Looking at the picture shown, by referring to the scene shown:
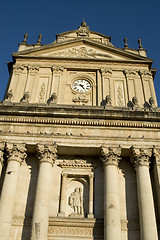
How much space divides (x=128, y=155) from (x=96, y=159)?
1846 millimetres

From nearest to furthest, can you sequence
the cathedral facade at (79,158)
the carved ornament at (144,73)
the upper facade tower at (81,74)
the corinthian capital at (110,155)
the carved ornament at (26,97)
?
1. the cathedral facade at (79,158)
2. the corinthian capital at (110,155)
3. the carved ornament at (26,97)
4. the upper facade tower at (81,74)
5. the carved ornament at (144,73)

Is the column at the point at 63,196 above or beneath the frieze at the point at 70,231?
above

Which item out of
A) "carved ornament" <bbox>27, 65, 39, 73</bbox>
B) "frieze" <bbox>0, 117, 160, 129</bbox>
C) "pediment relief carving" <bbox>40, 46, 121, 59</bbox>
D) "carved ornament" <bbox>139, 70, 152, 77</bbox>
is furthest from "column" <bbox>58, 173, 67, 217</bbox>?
"pediment relief carving" <bbox>40, 46, 121, 59</bbox>

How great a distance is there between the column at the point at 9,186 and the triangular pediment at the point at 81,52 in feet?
28.9

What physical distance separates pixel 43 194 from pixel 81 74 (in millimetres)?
10201

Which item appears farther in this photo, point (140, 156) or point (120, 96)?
point (120, 96)

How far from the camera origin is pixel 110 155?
1581 centimetres

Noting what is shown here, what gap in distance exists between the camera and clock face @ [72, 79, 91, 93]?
20.6 m

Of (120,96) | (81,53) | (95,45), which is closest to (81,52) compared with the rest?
(81,53)

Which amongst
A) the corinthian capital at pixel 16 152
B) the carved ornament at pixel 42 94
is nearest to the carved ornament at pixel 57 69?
the carved ornament at pixel 42 94

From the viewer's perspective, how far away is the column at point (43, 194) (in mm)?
13312

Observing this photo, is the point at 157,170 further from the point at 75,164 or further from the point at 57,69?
the point at 57,69

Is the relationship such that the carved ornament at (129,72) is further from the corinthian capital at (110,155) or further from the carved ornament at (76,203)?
the carved ornament at (76,203)

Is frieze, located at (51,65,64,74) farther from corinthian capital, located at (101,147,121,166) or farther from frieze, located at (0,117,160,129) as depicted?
corinthian capital, located at (101,147,121,166)
